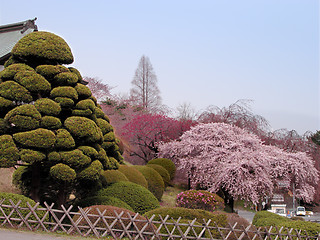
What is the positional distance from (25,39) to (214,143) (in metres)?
13.4

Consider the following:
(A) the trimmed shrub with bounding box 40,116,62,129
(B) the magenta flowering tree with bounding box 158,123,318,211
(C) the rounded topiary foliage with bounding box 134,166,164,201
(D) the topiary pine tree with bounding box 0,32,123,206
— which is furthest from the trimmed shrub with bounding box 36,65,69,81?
(B) the magenta flowering tree with bounding box 158,123,318,211

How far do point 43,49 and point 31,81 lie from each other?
1.10 meters

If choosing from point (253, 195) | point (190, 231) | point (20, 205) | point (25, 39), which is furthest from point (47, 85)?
point (253, 195)

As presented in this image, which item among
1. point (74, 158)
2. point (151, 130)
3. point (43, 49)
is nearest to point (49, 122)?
point (74, 158)

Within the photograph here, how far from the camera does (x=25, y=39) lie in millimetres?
10211

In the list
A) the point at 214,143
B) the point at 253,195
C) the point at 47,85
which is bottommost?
the point at 253,195

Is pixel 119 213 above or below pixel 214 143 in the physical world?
below

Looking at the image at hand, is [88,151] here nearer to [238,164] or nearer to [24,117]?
[24,117]

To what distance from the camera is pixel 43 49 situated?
10023 millimetres

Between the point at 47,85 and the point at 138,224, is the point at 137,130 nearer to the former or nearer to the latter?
the point at 47,85

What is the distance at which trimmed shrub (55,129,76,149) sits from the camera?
9461 mm

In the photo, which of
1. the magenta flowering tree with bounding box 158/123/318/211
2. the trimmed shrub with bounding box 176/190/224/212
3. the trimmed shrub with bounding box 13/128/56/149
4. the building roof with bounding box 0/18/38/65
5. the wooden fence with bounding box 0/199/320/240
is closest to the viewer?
the wooden fence with bounding box 0/199/320/240

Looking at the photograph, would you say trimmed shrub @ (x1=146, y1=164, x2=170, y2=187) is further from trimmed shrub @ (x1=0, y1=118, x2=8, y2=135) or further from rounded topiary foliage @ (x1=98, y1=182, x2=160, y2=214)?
trimmed shrub @ (x1=0, y1=118, x2=8, y2=135)

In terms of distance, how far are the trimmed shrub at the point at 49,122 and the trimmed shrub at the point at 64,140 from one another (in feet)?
0.82
